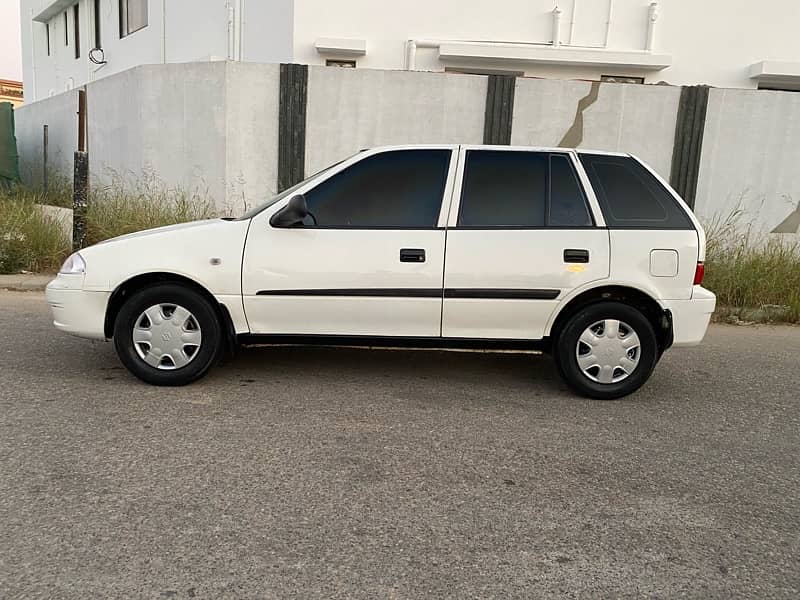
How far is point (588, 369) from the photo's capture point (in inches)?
185

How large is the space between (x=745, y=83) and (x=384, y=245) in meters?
11.3

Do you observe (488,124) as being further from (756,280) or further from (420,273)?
(420,273)

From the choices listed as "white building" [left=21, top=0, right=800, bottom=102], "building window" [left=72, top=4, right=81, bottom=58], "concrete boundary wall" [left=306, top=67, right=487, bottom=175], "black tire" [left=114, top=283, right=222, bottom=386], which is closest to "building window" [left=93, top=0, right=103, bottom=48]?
"building window" [left=72, top=4, right=81, bottom=58]

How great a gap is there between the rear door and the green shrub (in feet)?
14.7

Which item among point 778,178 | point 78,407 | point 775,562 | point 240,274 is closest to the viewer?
point 775,562

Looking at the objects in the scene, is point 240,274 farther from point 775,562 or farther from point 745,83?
point 745,83

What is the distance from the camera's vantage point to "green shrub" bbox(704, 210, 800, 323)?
8125mm

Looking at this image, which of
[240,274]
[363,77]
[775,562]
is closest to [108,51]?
[363,77]

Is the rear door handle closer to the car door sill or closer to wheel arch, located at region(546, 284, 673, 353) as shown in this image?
wheel arch, located at region(546, 284, 673, 353)

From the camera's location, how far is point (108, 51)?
65.9 feet

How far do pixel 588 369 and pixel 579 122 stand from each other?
6.22m

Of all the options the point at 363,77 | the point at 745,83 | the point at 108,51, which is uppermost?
the point at 108,51

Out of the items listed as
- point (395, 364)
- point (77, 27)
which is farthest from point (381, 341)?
point (77, 27)

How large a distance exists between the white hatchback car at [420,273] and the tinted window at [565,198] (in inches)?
0.6
